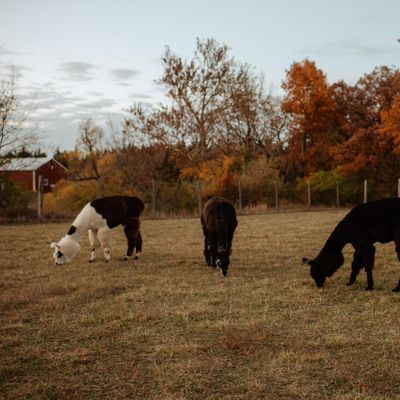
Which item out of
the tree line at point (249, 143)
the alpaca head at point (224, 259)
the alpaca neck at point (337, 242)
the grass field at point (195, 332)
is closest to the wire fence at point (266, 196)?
the tree line at point (249, 143)

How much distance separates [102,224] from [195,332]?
5.96 meters

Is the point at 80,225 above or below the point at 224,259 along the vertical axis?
above

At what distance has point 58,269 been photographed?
10320mm

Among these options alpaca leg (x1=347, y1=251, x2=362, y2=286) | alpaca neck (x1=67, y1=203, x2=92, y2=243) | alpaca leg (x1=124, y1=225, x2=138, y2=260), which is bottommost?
alpaca leg (x1=347, y1=251, x2=362, y2=286)

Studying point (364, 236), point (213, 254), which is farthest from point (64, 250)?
point (364, 236)

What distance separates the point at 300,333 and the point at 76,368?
2524mm

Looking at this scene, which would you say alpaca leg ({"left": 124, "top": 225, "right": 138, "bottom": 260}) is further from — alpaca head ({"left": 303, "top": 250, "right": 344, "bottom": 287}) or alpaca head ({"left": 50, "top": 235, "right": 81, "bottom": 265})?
alpaca head ({"left": 303, "top": 250, "right": 344, "bottom": 287})

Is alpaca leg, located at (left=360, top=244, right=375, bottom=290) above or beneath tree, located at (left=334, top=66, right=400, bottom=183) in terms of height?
beneath

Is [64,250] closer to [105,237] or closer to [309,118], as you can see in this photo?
[105,237]

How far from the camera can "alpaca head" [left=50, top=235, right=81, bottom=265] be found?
10.7m

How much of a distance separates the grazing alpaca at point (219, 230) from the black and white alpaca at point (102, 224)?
1.94 m

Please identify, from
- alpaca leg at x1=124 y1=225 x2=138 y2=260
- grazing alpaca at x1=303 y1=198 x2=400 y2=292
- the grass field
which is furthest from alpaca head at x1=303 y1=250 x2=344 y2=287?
alpaca leg at x1=124 y1=225 x2=138 y2=260

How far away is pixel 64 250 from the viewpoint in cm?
1076

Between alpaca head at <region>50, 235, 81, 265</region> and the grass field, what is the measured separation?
0.68ft
